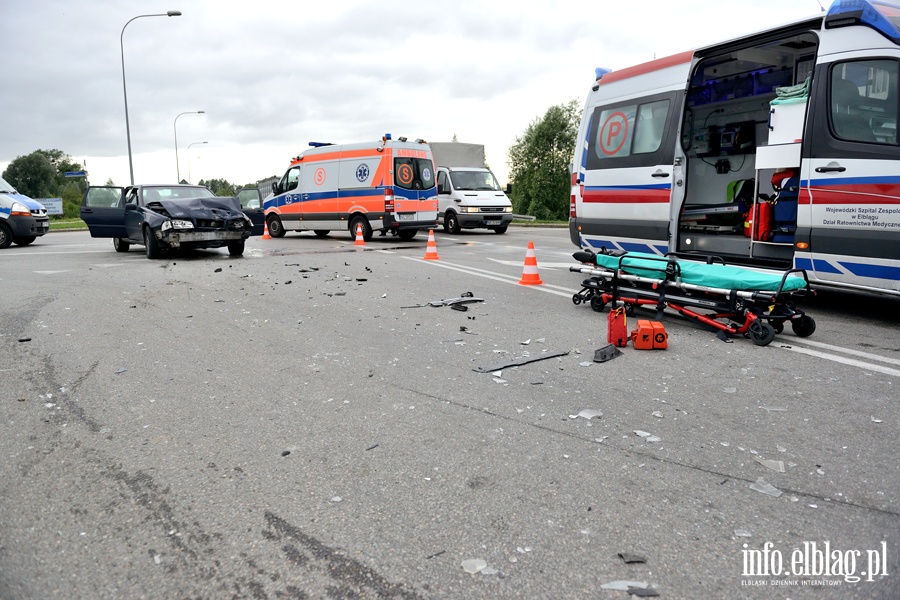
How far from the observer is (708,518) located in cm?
275

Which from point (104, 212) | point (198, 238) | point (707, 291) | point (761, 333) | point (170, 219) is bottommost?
point (761, 333)

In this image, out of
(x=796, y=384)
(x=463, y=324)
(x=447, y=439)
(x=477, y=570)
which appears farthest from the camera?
(x=463, y=324)

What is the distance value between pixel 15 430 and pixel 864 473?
4512 millimetres

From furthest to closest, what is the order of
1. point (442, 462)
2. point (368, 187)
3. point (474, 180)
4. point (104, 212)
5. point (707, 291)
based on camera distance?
point (474, 180) → point (368, 187) → point (104, 212) → point (707, 291) → point (442, 462)

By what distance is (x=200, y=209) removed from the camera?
45.3 feet

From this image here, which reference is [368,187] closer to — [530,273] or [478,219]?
[478,219]

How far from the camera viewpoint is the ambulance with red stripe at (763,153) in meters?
6.39

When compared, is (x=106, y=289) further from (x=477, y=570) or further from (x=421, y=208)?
(x=421, y=208)

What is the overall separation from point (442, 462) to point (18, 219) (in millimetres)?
19599

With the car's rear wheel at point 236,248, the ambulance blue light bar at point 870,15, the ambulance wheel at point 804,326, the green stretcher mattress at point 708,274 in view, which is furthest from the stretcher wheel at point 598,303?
the car's rear wheel at point 236,248

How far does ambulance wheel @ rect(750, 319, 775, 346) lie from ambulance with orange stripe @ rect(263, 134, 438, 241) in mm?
13164

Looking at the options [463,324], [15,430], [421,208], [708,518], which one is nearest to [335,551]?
[708,518]

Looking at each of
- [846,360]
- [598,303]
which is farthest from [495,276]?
[846,360]

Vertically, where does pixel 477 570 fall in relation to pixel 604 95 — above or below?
Result: below
